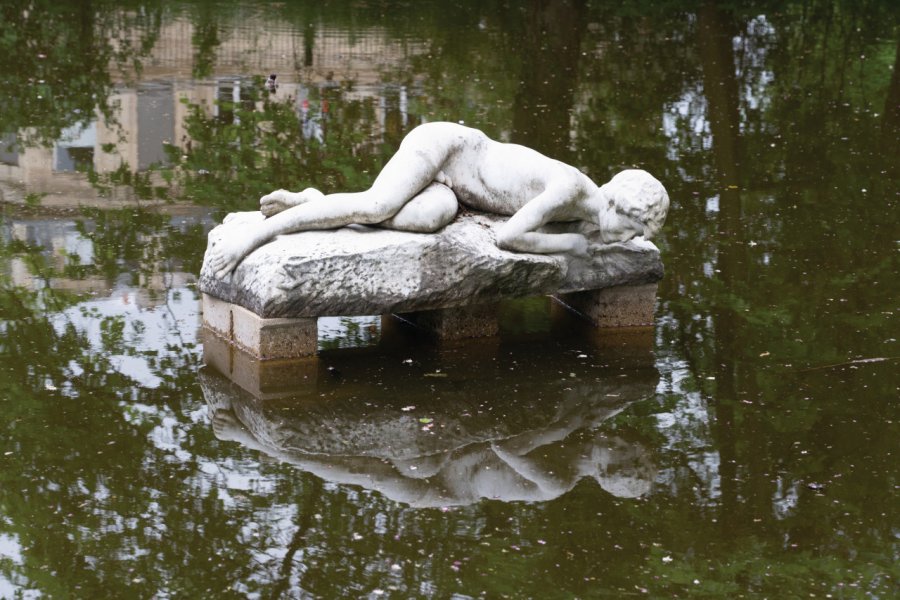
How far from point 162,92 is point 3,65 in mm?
2010

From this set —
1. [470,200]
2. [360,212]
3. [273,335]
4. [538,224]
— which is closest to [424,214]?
[360,212]

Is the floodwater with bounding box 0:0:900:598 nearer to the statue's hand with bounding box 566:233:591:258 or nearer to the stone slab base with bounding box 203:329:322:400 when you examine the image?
the stone slab base with bounding box 203:329:322:400

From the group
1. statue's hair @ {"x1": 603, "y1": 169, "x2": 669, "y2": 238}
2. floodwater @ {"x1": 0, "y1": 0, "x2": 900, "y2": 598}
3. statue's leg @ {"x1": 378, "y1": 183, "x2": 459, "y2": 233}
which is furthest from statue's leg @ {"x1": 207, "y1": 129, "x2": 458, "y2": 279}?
statue's hair @ {"x1": 603, "y1": 169, "x2": 669, "y2": 238}

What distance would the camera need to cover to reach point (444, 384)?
787 cm

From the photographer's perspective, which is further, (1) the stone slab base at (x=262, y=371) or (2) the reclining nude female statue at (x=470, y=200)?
(2) the reclining nude female statue at (x=470, y=200)

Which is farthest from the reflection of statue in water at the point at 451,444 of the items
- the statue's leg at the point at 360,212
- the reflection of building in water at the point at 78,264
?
the reflection of building in water at the point at 78,264

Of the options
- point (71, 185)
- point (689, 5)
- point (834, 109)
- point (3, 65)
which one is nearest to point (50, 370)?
point (71, 185)

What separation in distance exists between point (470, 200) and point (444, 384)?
1.21m

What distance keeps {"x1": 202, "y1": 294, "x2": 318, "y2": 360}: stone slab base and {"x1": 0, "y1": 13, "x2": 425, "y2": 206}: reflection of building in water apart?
12.1 feet

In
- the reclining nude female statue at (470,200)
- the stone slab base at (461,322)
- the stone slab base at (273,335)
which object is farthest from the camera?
the stone slab base at (461,322)

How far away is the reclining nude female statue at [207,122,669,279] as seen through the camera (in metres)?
8.00

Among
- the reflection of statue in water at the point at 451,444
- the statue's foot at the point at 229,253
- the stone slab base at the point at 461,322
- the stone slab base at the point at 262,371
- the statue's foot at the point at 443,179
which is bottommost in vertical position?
the reflection of statue in water at the point at 451,444

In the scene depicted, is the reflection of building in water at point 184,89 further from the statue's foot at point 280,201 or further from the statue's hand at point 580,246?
the statue's hand at point 580,246

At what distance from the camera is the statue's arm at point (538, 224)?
8.05 metres
